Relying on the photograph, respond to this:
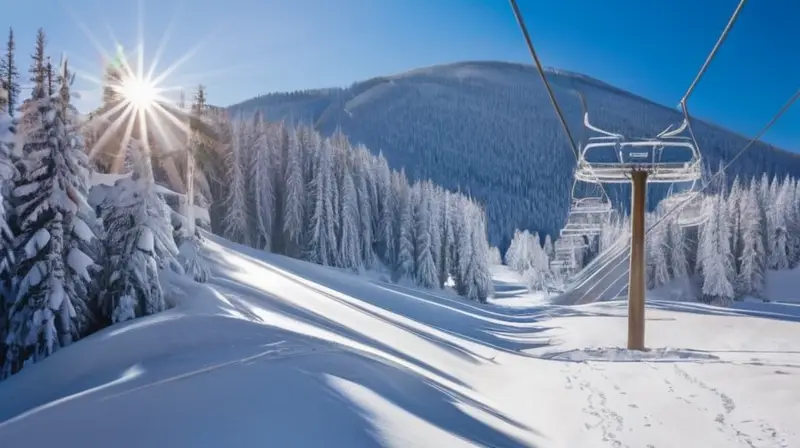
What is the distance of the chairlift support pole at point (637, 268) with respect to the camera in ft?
58.2

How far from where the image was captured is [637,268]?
17.9 m

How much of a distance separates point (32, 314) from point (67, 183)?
280 centimetres

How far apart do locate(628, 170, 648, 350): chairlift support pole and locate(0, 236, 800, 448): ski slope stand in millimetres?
796

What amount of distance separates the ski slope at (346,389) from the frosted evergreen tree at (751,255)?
4452 cm

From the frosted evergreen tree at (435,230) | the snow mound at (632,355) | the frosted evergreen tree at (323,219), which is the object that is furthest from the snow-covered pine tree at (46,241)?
Answer: the frosted evergreen tree at (435,230)

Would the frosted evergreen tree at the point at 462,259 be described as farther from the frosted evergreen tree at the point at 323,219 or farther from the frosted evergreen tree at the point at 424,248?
the frosted evergreen tree at the point at 323,219

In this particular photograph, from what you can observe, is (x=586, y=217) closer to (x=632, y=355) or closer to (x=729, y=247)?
Answer: (x=632, y=355)

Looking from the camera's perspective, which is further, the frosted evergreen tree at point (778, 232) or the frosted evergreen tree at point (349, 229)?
the frosted evergreen tree at point (778, 232)

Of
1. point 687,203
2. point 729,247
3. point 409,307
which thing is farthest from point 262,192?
point 729,247

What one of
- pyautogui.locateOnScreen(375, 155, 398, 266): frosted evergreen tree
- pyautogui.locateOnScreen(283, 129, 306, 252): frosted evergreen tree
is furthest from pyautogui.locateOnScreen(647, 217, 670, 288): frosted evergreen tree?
pyautogui.locateOnScreen(283, 129, 306, 252): frosted evergreen tree

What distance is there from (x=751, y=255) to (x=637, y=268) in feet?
163

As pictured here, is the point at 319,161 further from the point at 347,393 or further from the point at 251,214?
the point at 347,393

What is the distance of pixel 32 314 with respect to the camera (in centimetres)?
1097

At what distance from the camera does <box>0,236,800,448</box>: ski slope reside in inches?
216
